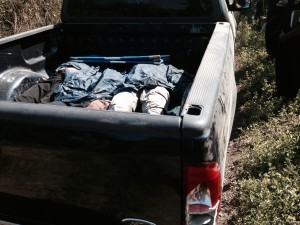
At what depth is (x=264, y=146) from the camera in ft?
10.7

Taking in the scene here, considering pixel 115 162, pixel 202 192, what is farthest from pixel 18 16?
pixel 202 192

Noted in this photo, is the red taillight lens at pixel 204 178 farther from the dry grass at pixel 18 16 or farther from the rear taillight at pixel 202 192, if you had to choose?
the dry grass at pixel 18 16

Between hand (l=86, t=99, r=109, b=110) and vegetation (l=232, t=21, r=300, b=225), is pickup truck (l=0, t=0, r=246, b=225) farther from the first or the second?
vegetation (l=232, t=21, r=300, b=225)

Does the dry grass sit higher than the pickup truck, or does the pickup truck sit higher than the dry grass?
the pickup truck

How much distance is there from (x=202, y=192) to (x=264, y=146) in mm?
2070

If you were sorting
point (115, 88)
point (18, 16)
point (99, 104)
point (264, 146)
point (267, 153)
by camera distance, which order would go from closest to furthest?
point (99, 104) → point (115, 88) → point (267, 153) → point (264, 146) → point (18, 16)

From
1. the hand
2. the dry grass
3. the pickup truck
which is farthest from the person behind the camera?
the dry grass

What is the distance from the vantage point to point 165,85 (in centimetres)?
254

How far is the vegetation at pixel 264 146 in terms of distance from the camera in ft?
8.29

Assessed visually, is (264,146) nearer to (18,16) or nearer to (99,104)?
(99,104)

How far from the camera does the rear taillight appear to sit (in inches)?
51.5

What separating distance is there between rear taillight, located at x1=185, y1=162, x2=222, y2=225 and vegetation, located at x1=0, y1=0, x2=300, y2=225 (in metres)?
1.13

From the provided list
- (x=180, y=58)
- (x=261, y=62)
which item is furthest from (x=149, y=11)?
(x=261, y=62)

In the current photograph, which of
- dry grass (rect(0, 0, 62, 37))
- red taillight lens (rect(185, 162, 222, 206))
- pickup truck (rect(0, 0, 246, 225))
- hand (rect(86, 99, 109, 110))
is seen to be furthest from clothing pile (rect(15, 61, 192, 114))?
dry grass (rect(0, 0, 62, 37))
